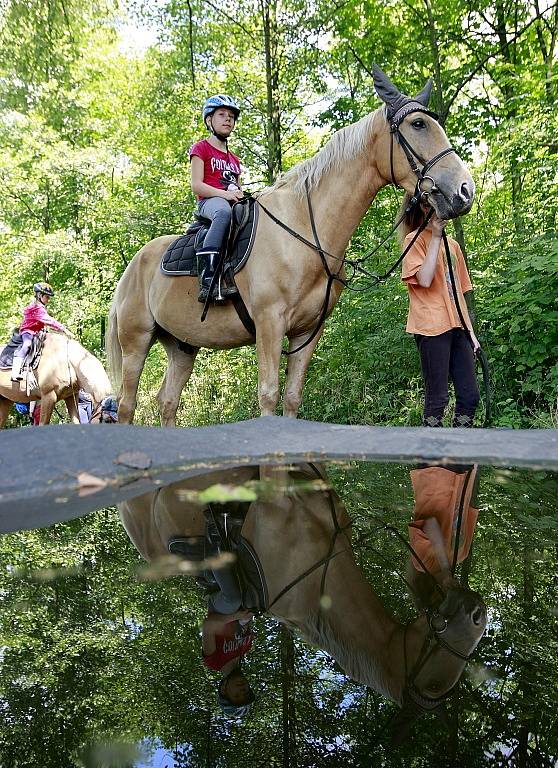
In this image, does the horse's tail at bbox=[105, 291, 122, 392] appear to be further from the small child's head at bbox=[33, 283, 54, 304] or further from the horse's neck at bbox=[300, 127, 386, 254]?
the small child's head at bbox=[33, 283, 54, 304]

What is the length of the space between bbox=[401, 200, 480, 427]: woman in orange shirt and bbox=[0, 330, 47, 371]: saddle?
7.15m

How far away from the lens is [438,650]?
1239mm

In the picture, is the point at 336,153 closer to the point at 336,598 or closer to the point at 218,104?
the point at 218,104

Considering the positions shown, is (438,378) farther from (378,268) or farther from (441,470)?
(378,268)

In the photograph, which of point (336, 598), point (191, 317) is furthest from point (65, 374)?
point (336, 598)

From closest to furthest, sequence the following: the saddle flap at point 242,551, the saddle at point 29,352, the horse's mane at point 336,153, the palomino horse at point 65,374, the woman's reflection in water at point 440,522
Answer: the saddle flap at point 242,551 < the woman's reflection in water at point 440,522 < the horse's mane at point 336,153 < the palomino horse at point 65,374 < the saddle at point 29,352

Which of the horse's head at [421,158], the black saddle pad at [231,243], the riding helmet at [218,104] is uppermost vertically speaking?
the riding helmet at [218,104]

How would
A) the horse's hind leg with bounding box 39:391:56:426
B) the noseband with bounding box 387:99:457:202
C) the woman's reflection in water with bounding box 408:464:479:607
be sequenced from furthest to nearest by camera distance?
the horse's hind leg with bounding box 39:391:56:426 < the noseband with bounding box 387:99:457:202 < the woman's reflection in water with bounding box 408:464:479:607

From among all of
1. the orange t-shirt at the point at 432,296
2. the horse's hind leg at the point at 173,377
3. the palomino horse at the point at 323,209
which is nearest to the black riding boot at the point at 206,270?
the palomino horse at the point at 323,209

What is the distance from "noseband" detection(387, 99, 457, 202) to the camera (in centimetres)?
471

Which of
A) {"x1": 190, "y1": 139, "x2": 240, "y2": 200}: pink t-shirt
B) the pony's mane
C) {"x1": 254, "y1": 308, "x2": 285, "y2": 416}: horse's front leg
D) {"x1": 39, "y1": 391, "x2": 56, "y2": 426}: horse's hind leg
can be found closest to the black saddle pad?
{"x1": 190, "y1": 139, "x2": 240, "y2": 200}: pink t-shirt

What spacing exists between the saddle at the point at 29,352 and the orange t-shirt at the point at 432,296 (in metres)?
7.15

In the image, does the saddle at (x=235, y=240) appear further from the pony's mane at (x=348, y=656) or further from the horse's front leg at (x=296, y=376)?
the pony's mane at (x=348, y=656)

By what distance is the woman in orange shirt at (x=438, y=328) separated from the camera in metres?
4.53
